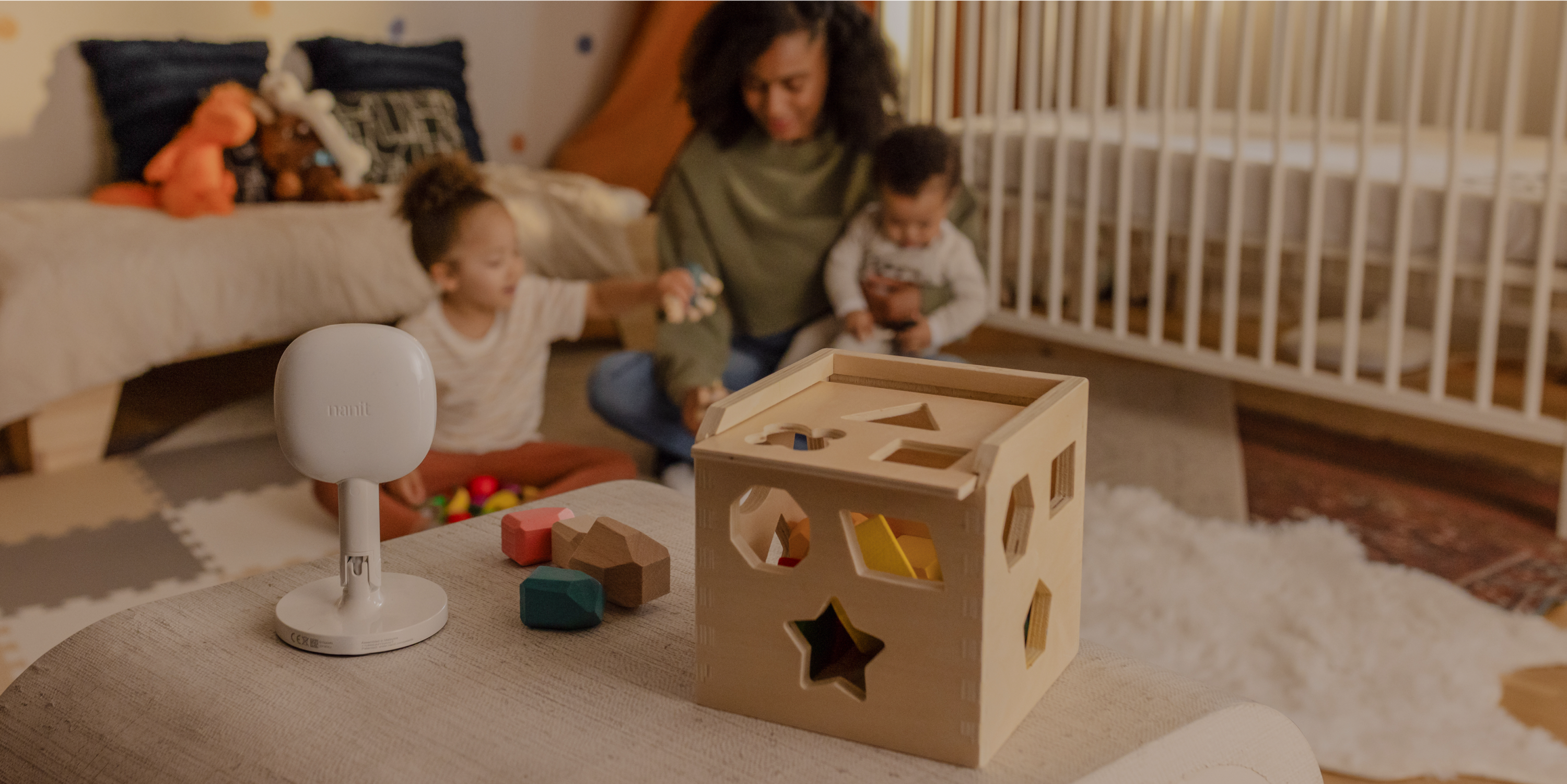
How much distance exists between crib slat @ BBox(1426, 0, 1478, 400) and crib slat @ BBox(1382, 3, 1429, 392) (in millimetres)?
48

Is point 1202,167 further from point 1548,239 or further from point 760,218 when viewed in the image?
point 760,218

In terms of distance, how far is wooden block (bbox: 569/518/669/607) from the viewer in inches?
30.9

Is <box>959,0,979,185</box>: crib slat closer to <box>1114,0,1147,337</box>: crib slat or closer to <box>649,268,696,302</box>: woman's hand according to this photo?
<box>1114,0,1147,337</box>: crib slat

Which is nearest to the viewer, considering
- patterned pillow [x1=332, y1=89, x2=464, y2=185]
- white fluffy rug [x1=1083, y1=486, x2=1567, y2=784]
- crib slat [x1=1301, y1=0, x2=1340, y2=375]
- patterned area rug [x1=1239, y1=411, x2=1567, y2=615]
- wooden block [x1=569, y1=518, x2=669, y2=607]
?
wooden block [x1=569, y1=518, x2=669, y2=607]

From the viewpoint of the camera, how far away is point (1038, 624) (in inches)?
26.5

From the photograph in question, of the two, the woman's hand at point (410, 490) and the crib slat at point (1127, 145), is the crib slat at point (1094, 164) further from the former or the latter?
the woman's hand at point (410, 490)

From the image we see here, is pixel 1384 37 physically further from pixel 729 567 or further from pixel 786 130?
pixel 729 567

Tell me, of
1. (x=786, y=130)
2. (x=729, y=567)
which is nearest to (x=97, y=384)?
Answer: (x=786, y=130)

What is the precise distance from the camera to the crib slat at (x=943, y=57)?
2.50 meters

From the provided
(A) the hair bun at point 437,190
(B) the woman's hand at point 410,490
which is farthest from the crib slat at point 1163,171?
(B) the woman's hand at point 410,490

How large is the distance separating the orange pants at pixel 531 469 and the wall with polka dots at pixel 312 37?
1.35 metres

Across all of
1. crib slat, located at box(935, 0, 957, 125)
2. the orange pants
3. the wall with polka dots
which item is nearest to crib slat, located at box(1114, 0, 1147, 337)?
crib slat, located at box(935, 0, 957, 125)

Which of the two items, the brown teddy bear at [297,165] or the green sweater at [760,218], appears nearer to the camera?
the green sweater at [760,218]

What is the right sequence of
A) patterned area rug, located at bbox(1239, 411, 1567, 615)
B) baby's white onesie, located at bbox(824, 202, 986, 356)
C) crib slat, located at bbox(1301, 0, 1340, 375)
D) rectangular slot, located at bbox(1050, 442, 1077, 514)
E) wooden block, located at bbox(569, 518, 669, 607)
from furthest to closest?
1. crib slat, located at bbox(1301, 0, 1340, 375)
2. baby's white onesie, located at bbox(824, 202, 986, 356)
3. patterned area rug, located at bbox(1239, 411, 1567, 615)
4. wooden block, located at bbox(569, 518, 669, 607)
5. rectangular slot, located at bbox(1050, 442, 1077, 514)
